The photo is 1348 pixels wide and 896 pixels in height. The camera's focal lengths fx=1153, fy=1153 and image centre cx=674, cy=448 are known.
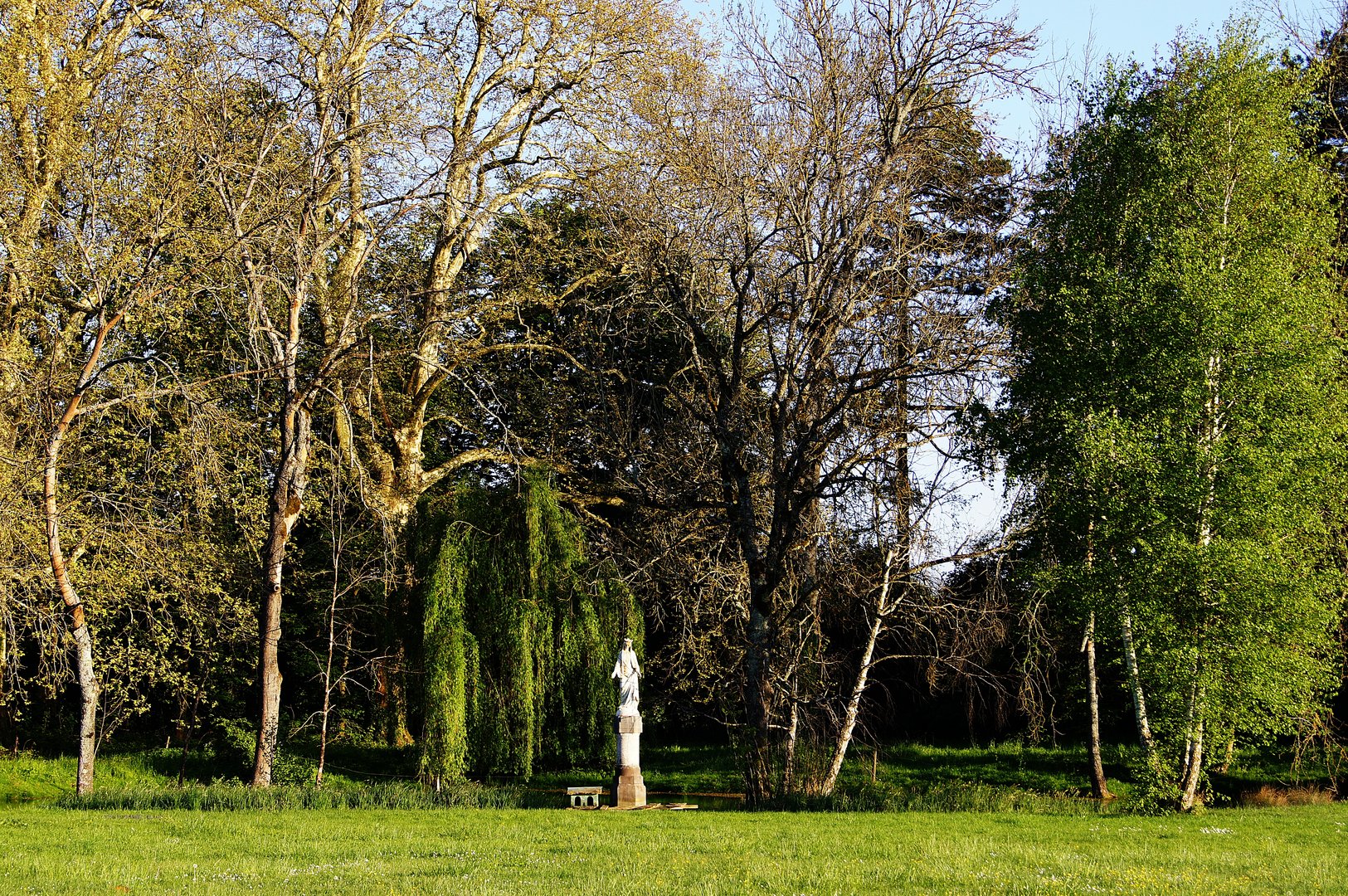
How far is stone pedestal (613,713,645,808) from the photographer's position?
15320 millimetres

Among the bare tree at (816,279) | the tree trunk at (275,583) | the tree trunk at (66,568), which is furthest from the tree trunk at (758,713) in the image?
the tree trunk at (66,568)

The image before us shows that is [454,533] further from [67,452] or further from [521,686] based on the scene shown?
[67,452]

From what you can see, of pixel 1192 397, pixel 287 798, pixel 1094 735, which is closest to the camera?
pixel 287 798

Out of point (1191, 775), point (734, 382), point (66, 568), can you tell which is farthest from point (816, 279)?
point (66, 568)

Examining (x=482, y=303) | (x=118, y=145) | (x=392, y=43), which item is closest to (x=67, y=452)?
(x=118, y=145)

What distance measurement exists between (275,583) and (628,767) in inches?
220

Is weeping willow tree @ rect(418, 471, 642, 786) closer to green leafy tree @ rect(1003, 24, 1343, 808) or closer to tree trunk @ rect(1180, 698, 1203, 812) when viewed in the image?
green leafy tree @ rect(1003, 24, 1343, 808)

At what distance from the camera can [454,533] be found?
61.9 feet

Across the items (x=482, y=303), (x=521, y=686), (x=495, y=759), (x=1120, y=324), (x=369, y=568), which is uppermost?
(x=482, y=303)

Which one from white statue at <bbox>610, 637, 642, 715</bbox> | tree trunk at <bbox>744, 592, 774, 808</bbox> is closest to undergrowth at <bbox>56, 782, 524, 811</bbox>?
white statue at <bbox>610, 637, 642, 715</bbox>

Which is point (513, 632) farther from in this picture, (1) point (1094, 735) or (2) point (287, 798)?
(1) point (1094, 735)

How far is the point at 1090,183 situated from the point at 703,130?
5.89 metres

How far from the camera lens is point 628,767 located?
50.7ft

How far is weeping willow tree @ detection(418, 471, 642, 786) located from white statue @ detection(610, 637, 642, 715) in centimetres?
283
